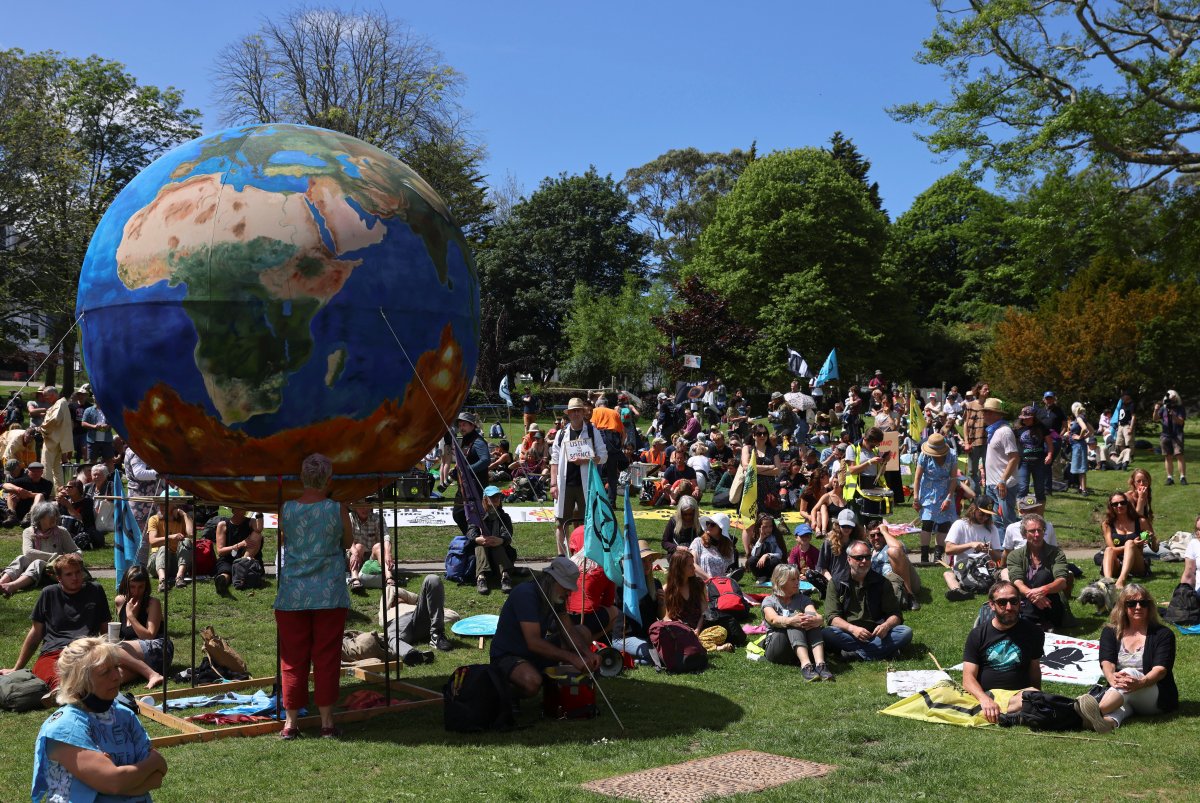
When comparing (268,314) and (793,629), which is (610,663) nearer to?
(793,629)

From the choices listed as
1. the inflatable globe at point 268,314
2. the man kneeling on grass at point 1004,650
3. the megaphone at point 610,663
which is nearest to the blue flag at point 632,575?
the megaphone at point 610,663

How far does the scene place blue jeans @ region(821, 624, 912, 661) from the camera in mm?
11562

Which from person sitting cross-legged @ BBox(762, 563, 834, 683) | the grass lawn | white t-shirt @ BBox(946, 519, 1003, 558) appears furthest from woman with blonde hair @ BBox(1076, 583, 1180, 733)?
white t-shirt @ BBox(946, 519, 1003, 558)

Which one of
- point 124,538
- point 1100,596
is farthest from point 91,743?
point 1100,596

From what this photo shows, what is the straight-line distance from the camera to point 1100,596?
42.8 feet

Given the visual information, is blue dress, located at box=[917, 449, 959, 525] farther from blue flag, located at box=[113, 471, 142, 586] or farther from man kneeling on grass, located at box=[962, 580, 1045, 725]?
blue flag, located at box=[113, 471, 142, 586]

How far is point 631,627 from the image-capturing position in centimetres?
1220

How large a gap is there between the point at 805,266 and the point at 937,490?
36.2 meters

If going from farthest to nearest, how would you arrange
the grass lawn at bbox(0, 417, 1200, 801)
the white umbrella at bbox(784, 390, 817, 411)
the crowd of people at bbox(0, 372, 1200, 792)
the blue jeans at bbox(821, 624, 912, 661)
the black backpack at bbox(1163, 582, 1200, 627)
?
the white umbrella at bbox(784, 390, 817, 411) → the black backpack at bbox(1163, 582, 1200, 627) → the blue jeans at bbox(821, 624, 912, 661) → the crowd of people at bbox(0, 372, 1200, 792) → the grass lawn at bbox(0, 417, 1200, 801)

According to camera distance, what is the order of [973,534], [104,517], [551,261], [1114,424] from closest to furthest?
[973,534]
[104,517]
[1114,424]
[551,261]

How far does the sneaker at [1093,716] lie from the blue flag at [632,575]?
425 centimetres

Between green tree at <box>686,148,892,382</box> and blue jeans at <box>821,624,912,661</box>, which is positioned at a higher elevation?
green tree at <box>686,148,892,382</box>

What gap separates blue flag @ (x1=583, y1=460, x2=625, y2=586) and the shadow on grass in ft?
4.69

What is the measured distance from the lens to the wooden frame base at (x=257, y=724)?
854 centimetres
